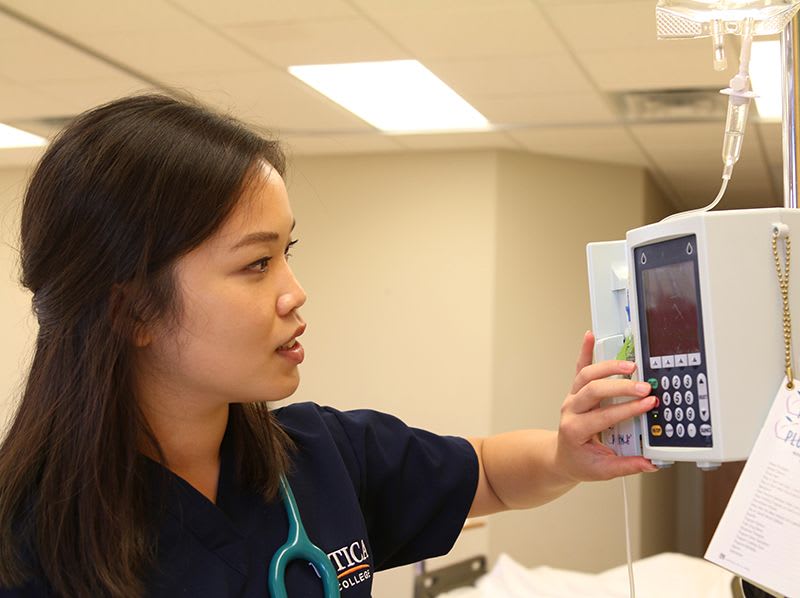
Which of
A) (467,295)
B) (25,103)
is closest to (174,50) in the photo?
(25,103)

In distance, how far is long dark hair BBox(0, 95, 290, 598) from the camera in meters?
1.04

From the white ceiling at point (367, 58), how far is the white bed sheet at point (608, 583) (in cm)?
162

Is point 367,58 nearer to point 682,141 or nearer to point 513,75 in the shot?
point 513,75

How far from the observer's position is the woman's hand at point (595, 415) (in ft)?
3.10

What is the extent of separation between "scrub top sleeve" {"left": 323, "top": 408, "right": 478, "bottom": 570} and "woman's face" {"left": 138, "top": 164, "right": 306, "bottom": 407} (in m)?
0.27

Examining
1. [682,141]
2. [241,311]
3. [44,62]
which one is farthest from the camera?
[682,141]

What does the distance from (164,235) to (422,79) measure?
3067 millimetres

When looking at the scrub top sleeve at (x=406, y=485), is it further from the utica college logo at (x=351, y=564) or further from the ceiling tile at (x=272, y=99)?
the ceiling tile at (x=272, y=99)

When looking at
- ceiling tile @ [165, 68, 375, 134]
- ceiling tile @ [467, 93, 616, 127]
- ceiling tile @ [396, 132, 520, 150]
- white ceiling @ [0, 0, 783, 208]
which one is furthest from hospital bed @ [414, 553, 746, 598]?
ceiling tile @ [396, 132, 520, 150]

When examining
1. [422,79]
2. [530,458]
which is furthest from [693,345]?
[422,79]

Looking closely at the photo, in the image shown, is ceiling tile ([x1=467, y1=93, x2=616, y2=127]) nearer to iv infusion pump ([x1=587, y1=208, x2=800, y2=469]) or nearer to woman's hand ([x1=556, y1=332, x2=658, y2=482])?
woman's hand ([x1=556, y1=332, x2=658, y2=482])

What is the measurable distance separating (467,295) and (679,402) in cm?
435

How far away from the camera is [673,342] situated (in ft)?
2.91

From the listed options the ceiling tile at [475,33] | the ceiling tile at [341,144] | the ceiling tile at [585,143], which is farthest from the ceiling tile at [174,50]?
the ceiling tile at [585,143]
